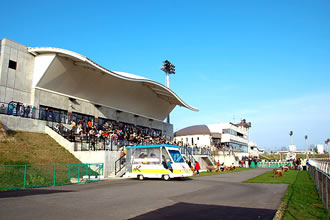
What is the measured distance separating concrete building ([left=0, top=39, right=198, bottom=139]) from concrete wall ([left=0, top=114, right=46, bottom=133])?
0.33 metres

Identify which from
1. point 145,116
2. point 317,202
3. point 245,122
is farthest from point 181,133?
point 317,202

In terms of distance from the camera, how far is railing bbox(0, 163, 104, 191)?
1508cm

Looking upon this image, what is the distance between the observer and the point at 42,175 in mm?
16891

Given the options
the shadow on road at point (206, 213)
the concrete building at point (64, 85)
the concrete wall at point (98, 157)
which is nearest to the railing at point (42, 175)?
the concrete wall at point (98, 157)

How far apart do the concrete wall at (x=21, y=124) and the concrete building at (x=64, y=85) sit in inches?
13.1

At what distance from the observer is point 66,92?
30484 mm

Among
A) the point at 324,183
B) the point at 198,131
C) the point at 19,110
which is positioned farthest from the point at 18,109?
the point at 198,131

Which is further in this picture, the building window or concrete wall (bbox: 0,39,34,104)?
the building window

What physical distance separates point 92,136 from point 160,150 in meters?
7.95

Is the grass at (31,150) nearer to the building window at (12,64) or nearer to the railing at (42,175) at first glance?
the railing at (42,175)

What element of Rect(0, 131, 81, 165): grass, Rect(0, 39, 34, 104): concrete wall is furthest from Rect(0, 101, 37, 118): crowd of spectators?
Rect(0, 131, 81, 165): grass

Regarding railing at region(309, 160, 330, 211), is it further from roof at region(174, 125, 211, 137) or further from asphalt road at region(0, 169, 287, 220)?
roof at region(174, 125, 211, 137)

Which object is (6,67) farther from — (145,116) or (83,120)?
(145,116)

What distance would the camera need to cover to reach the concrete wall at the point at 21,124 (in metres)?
22.5
